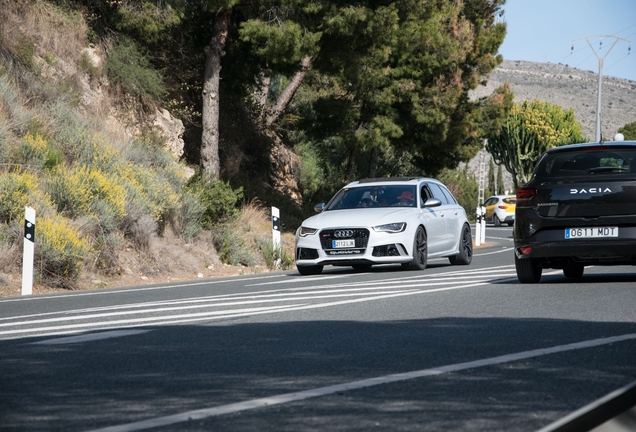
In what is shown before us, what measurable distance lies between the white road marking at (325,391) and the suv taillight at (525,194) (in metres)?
5.60

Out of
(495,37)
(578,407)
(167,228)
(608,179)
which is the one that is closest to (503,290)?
(608,179)

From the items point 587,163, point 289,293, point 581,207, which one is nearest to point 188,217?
point 289,293

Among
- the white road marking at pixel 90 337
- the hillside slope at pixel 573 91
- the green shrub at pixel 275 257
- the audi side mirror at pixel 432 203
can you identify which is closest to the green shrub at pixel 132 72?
the green shrub at pixel 275 257

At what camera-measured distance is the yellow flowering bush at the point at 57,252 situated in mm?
16062

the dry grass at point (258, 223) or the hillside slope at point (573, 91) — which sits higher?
the hillside slope at point (573, 91)

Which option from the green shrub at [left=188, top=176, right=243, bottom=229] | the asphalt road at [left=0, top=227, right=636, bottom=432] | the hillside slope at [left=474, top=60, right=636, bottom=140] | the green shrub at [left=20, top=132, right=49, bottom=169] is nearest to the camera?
the asphalt road at [left=0, top=227, right=636, bottom=432]

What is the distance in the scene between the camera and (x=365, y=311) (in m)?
10.0

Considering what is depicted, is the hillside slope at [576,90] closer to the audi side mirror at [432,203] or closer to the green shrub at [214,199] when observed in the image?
the green shrub at [214,199]

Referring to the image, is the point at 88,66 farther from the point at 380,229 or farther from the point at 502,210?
the point at 502,210

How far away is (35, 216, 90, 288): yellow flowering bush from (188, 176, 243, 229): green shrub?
577 cm

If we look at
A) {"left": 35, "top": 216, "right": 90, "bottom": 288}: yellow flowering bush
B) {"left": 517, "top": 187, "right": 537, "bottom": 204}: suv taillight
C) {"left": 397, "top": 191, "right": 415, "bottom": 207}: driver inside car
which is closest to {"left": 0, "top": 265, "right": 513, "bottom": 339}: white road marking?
{"left": 517, "top": 187, "right": 537, "bottom": 204}: suv taillight

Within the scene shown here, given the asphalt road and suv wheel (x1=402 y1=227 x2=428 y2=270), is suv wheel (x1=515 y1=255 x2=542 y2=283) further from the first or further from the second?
suv wheel (x1=402 y1=227 x2=428 y2=270)

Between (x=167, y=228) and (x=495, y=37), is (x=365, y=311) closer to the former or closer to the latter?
(x=167, y=228)

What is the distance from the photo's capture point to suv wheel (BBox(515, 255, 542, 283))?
1326cm
